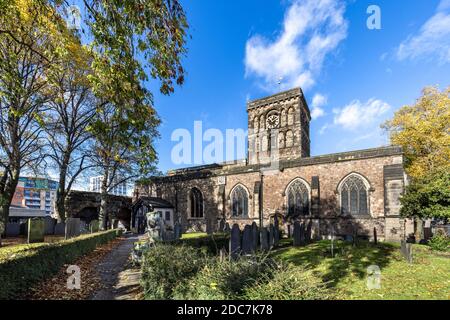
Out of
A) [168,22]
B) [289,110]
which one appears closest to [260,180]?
Result: [289,110]

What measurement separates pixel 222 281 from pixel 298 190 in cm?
1743

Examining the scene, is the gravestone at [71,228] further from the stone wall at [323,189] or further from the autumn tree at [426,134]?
the autumn tree at [426,134]

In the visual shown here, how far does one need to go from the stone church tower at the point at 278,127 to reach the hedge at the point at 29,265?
25927 millimetres

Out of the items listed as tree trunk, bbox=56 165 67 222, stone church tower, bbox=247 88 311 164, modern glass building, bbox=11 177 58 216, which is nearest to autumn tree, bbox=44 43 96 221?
tree trunk, bbox=56 165 67 222

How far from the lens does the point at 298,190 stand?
20484mm

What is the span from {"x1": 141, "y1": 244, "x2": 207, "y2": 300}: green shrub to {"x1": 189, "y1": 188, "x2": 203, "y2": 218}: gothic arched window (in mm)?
20375

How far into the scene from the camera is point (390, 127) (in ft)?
90.1

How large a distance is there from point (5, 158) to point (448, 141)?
33.9 m

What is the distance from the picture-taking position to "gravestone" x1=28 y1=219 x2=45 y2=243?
12.7 meters

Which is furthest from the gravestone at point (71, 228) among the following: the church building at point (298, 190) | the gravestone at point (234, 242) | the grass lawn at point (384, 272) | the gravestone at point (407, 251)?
the gravestone at point (407, 251)

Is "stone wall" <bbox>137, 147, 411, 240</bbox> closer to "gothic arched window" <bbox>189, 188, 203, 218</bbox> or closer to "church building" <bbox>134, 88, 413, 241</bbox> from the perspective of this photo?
"church building" <bbox>134, 88, 413, 241</bbox>

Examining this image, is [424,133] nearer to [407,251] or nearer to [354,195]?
[354,195]

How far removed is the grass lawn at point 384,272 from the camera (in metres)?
5.75
